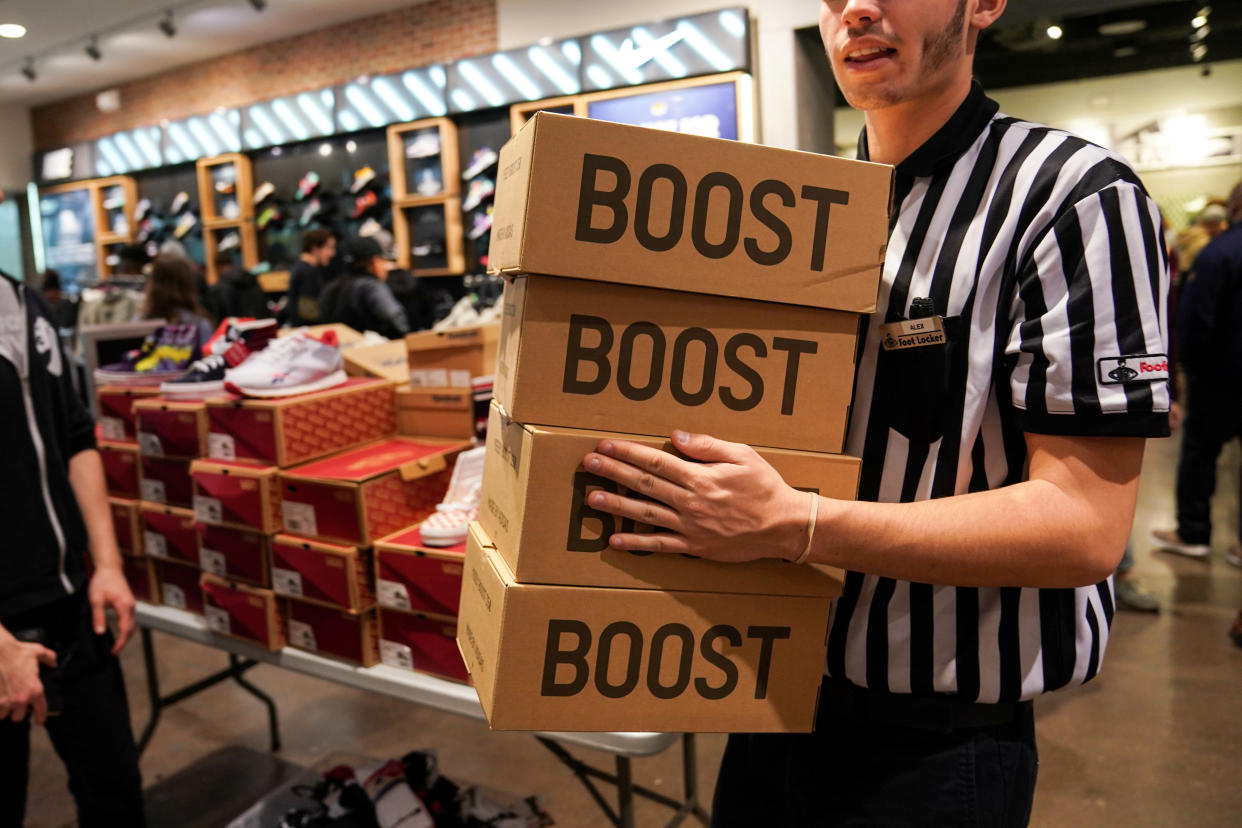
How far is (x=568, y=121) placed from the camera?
32.8 inches

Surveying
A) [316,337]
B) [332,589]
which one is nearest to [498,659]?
[332,589]

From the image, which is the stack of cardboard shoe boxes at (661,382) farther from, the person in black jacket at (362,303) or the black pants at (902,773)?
the person in black jacket at (362,303)

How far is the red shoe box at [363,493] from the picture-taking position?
1.91 metres

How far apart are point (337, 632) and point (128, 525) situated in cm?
101

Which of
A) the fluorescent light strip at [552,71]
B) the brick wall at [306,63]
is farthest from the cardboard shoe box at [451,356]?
the brick wall at [306,63]

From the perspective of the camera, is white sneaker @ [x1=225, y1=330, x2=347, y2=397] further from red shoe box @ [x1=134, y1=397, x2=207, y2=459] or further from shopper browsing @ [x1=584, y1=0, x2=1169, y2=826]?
shopper browsing @ [x1=584, y1=0, x2=1169, y2=826]

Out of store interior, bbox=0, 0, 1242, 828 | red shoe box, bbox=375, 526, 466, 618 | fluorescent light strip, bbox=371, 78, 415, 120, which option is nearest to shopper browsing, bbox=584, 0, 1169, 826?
store interior, bbox=0, 0, 1242, 828

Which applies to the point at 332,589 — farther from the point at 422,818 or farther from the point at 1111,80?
the point at 1111,80

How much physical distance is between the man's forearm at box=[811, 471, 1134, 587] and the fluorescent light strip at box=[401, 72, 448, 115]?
5.97 meters

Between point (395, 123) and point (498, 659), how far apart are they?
20.5ft

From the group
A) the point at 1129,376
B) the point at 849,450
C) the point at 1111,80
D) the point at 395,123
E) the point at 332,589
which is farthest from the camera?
the point at 1111,80

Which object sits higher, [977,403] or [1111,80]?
[1111,80]

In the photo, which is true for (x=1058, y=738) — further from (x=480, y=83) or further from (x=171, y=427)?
(x=480, y=83)

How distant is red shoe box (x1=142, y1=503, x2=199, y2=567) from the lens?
91.3 inches
